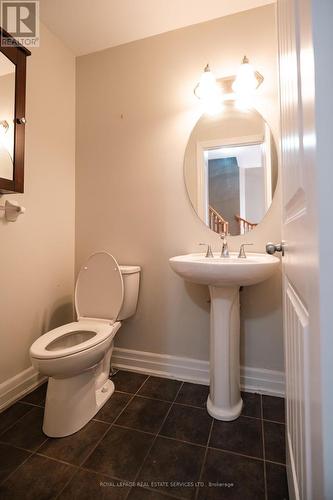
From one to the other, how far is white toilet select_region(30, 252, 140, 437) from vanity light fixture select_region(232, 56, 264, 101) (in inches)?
51.8

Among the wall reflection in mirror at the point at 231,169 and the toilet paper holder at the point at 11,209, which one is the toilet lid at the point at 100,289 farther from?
the wall reflection in mirror at the point at 231,169

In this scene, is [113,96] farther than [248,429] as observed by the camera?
Yes

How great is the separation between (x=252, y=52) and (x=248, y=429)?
7.04 ft

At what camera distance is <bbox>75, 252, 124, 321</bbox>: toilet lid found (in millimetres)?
1562

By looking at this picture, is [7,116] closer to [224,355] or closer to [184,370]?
[224,355]

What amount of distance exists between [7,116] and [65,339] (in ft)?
4.21

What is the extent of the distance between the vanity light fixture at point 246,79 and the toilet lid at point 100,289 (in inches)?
51.7

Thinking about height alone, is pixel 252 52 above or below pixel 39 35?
below

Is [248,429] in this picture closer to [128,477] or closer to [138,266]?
[128,477]

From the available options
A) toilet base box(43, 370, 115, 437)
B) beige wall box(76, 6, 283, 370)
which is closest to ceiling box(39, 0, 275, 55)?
beige wall box(76, 6, 283, 370)

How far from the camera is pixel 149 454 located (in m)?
1.09

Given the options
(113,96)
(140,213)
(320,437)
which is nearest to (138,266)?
(140,213)

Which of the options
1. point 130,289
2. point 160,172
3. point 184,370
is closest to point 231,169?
point 160,172

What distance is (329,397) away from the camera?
1.07 feet
